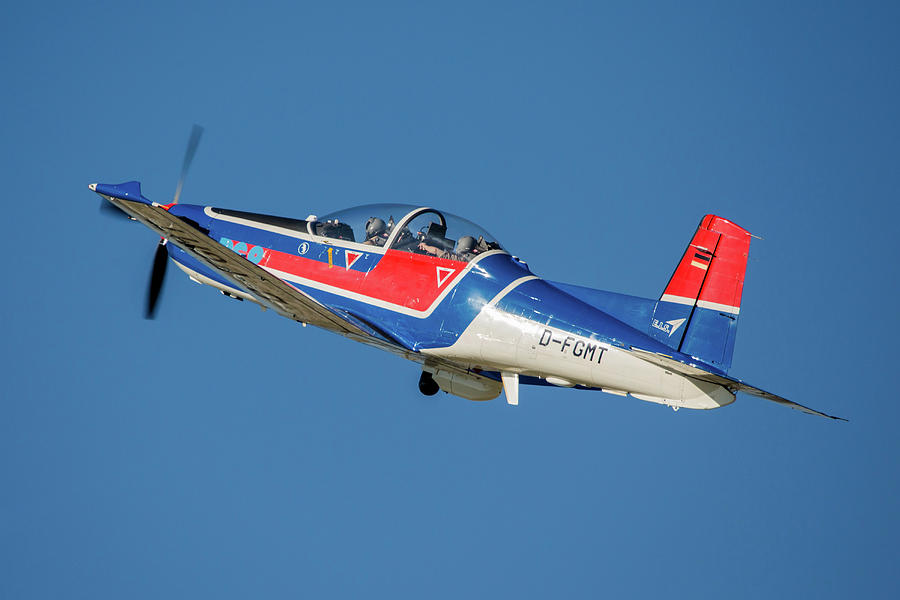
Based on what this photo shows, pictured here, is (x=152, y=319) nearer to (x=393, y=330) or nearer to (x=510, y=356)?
(x=393, y=330)

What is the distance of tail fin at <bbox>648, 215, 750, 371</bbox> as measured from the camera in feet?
40.8

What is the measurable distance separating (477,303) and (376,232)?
2167 millimetres

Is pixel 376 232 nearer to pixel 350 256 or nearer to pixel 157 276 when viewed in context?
pixel 350 256

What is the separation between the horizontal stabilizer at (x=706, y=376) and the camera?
10789 mm

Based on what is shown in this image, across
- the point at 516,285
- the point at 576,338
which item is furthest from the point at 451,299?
the point at 576,338

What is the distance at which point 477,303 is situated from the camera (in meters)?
13.3

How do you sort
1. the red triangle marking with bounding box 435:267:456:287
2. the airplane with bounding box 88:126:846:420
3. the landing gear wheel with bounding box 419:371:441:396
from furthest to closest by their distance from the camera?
the landing gear wheel with bounding box 419:371:441:396
the red triangle marking with bounding box 435:267:456:287
the airplane with bounding box 88:126:846:420


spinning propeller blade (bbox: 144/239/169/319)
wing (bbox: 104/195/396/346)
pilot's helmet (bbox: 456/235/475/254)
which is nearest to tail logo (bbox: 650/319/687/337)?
pilot's helmet (bbox: 456/235/475/254)

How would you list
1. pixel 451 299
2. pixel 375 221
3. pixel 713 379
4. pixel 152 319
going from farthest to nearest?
1. pixel 152 319
2. pixel 375 221
3. pixel 451 299
4. pixel 713 379

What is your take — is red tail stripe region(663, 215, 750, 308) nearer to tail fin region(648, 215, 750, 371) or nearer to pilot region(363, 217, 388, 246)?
tail fin region(648, 215, 750, 371)

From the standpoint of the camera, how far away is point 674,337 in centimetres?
1267

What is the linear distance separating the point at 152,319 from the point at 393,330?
4419 millimetres

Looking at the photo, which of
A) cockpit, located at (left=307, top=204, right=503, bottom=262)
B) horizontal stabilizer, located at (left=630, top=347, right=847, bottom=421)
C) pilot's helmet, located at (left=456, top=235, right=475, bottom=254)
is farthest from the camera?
cockpit, located at (left=307, top=204, right=503, bottom=262)

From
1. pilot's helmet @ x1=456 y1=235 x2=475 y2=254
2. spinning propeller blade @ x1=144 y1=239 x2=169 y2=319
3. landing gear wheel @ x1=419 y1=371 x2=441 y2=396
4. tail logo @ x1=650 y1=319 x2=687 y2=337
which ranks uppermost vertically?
pilot's helmet @ x1=456 y1=235 x2=475 y2=254
